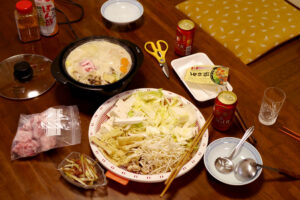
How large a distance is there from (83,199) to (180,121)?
54cm

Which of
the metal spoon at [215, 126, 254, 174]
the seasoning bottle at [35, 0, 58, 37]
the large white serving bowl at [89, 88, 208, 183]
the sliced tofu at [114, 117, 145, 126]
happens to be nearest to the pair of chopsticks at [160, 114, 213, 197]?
the large white serving bowl at [89, 88, 208, 183]

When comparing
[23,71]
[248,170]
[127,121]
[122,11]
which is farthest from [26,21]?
[248,170]

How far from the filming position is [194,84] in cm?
185

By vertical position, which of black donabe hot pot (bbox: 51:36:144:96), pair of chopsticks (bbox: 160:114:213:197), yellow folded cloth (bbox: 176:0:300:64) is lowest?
yellow folded cloth (bbox: 176:0:300:64)

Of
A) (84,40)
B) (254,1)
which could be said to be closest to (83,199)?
(84,40)

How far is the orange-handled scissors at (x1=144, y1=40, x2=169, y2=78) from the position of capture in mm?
1927

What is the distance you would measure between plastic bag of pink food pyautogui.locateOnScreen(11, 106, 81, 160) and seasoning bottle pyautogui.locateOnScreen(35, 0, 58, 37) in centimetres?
59

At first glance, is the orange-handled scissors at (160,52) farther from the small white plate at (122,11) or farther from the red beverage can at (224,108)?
the red beverage can at (224,108)

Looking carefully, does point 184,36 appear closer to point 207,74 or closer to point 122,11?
point 207,74

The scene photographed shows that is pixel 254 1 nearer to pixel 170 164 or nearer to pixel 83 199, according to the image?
pixel 170 164

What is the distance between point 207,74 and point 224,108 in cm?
36

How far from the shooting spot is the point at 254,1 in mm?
2869

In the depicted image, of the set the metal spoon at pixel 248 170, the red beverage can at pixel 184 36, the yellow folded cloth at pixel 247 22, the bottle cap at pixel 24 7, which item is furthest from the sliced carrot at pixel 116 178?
the yellow folded cloth at pixel 247 22

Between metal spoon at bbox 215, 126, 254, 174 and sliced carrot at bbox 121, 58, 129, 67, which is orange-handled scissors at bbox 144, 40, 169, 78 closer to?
sliced carrot at bbox 121, 58, 129, 67
